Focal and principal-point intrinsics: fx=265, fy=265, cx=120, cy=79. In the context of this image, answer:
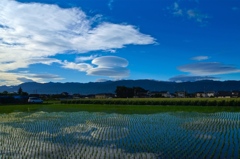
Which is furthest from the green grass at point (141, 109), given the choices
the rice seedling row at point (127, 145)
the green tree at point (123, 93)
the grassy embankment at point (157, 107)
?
the green tree at point (123, 93)

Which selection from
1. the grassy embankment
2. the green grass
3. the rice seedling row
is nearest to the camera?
the rice seedling row

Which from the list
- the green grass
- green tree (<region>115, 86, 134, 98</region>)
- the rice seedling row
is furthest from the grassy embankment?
green tree (<region>115, 86, 134, 98</region>)

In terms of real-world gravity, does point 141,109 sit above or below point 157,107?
below

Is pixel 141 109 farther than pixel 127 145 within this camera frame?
Yes

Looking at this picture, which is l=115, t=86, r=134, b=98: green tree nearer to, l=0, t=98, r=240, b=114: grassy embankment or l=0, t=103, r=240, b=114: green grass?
l=0, t=98, r=240, b=114: grassy embankment

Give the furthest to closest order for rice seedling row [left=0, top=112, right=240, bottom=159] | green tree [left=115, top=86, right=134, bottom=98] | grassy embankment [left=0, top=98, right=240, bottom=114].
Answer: green tree [left=115, top=86, right=134, bottom=98] → grassy embankment [left=0, top=98, right=240, bottom=114] → rice seedling row [left=0, top=112, right=240, bottom=159]

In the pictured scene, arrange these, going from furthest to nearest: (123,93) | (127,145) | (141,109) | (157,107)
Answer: (123,93), (157,107), (141,109), (127,145)

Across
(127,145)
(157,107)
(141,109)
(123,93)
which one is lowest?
(127,145)

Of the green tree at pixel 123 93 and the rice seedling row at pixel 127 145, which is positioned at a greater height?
the green tree at pixel 123 93

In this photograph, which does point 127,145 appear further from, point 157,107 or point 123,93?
point 123,93

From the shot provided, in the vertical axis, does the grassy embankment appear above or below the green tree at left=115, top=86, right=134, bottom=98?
below

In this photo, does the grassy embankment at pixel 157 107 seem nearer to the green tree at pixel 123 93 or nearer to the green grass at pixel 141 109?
the green grass at pixel 141 109

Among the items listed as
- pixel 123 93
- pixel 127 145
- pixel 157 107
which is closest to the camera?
pixel 127 145

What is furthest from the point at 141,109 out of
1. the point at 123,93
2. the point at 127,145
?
the point at 123,93
